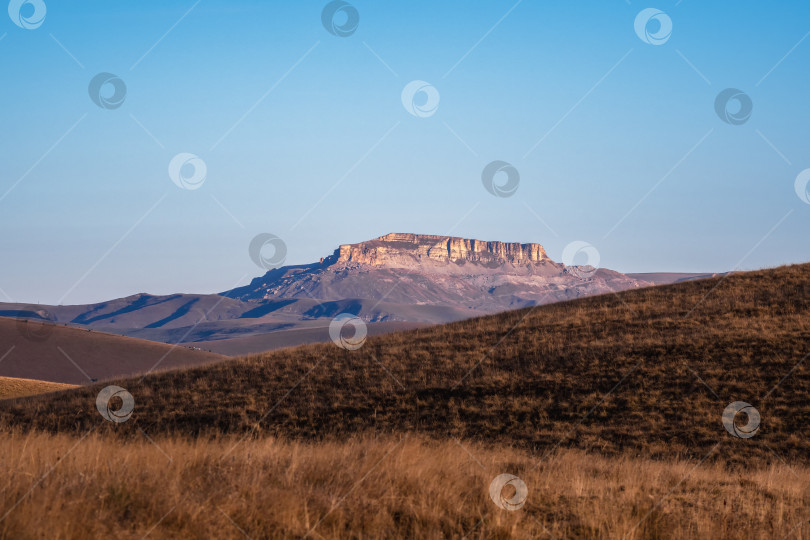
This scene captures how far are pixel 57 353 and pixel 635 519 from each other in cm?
12045

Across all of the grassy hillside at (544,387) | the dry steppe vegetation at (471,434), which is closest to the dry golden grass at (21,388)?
the grassy hillside at (544,387)

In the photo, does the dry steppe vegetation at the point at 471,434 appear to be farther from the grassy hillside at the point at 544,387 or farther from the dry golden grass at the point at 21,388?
the dry golden grass at the point at 21,388

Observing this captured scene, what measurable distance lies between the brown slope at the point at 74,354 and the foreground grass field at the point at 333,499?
93674mm

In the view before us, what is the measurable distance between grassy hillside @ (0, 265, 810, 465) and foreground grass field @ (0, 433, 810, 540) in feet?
25.3

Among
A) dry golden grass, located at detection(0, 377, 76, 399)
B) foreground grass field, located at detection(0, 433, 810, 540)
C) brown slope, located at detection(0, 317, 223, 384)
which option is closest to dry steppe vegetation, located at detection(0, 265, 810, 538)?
foreground grass field, located at detection(0, 433, 810, 540)

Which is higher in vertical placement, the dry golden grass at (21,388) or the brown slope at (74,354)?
the brown slope at (74,354)

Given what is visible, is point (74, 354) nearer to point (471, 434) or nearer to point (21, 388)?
point (21, 388)

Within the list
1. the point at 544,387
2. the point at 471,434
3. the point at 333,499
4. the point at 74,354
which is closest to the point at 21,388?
the point at 471,434

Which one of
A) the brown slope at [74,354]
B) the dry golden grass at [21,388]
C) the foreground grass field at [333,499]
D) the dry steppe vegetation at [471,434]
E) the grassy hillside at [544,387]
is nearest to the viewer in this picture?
the foreground grass field at [333,499]

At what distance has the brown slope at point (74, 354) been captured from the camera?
99.7m

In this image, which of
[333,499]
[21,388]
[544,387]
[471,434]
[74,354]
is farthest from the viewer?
[74,354]

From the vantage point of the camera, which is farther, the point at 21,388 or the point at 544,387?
the point at 21,388

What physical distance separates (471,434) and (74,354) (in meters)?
103

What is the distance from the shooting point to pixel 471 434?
64.5 ft
